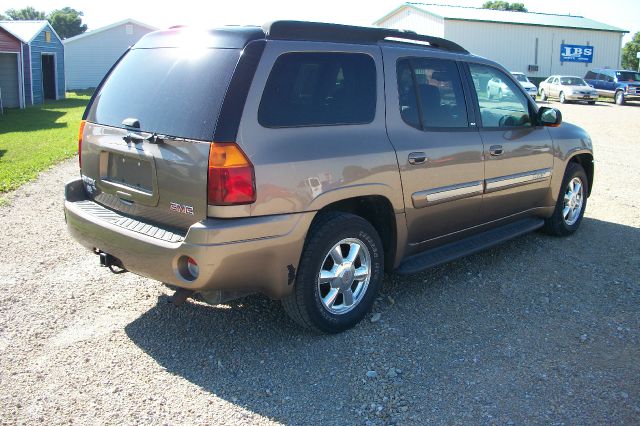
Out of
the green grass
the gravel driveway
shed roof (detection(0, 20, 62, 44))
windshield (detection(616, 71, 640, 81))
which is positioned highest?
shed roof (detection(0, 20, 62, 44))

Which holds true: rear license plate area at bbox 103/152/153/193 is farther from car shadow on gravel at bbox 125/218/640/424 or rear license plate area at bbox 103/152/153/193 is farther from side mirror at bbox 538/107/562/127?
side mirror at bbox 538/107/562/127

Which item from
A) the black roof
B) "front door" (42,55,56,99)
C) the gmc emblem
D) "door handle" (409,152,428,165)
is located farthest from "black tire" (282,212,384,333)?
"front door" (42,55,56,99)

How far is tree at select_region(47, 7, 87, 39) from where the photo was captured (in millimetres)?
86312

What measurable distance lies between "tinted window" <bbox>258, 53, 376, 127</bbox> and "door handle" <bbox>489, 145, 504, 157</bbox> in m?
1.38

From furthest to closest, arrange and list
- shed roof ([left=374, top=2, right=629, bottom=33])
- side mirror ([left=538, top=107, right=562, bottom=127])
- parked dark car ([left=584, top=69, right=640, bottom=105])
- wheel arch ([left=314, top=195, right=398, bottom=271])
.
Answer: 1. shed roof ([left=374, top=2, right=629, bottom=33])
2. parked dark car ([left=584, top=69, right=640, bottom=105])
3. side mirror ([left=538, top=107, right=562, bottom=127])
4. wheel arch ([left=314, top=195, right=398, bottom=271])

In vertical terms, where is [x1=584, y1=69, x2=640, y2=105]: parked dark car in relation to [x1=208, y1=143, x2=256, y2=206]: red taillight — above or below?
above

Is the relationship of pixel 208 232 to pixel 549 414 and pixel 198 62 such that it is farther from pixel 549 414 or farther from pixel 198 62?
pixel 549 414

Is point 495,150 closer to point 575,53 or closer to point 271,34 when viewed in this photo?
point 271,34

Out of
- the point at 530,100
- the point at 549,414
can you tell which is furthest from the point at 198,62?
the point at 530,100

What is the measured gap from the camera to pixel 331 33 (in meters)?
4.23

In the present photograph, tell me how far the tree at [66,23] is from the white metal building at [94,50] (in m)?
51.4

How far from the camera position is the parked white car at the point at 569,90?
109 ft

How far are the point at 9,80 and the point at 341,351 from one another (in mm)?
25514

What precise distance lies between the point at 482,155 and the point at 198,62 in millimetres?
2475
